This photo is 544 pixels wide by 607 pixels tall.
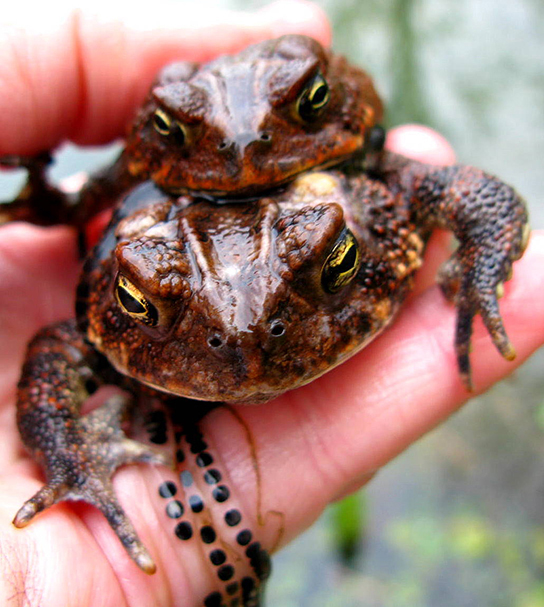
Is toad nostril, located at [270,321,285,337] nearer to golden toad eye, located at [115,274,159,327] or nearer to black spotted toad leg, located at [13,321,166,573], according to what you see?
golden toad eye, located at [115,274,159,327]

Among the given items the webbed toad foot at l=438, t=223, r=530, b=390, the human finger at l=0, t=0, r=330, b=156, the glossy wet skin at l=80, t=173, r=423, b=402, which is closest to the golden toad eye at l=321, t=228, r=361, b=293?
the glossy wet skin at l=80, t=173, r=423, b=402

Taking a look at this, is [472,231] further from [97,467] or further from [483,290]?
[97,467]

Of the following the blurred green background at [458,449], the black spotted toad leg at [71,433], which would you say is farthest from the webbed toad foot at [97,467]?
the blurred green background at [458,449]

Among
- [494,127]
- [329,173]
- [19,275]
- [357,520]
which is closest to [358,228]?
[329,173]

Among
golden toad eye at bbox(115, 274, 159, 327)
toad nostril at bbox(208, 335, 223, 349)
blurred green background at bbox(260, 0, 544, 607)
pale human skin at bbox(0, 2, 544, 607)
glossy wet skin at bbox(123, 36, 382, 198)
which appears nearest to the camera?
toad nostril at bbox(208, 335, 223, 349)

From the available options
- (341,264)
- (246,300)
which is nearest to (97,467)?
(246,300)

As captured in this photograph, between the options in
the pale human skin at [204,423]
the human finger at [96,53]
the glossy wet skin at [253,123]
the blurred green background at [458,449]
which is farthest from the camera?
the blurred green background at [458,449]

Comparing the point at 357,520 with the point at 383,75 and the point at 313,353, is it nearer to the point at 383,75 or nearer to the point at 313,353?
the point at 313,353

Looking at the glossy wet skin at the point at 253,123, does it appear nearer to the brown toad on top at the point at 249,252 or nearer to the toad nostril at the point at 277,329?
the brown toad on top at the point at 249,252

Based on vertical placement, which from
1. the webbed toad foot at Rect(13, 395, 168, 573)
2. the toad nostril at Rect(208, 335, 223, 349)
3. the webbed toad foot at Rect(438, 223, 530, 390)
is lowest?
the webbed toad foot at Rect(13, 395, 168, 573)
